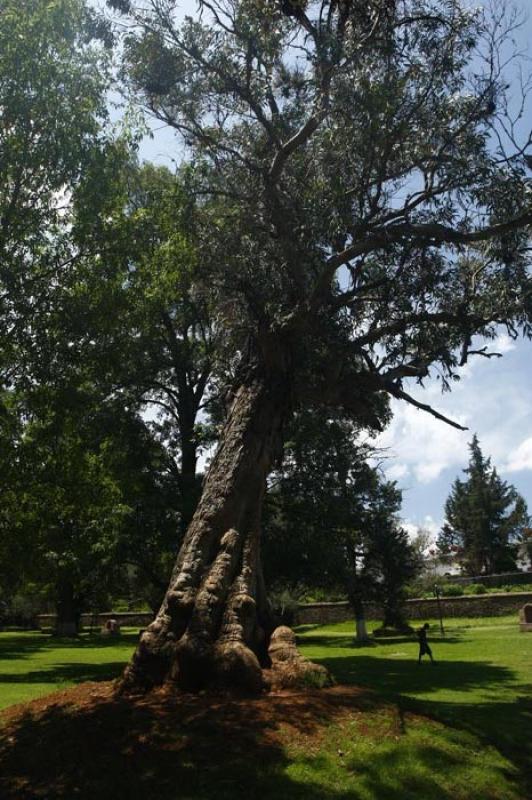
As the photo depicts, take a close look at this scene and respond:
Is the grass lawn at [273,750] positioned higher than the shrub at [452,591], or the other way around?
the shrub at [452,591]

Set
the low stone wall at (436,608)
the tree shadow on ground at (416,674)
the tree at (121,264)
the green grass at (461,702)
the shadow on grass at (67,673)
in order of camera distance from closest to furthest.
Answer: the green grass at (461,702) → the tree at (121,264) → the tree shadow on ground at (416,674) → the shadow on grass at (67,673) → the low stone wall at (436,608)

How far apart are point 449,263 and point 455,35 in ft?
14.5

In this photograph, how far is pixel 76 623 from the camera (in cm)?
4475

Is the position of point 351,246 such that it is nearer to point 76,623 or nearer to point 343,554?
point 343,554

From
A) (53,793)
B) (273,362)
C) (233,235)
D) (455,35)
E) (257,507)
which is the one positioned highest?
(455,35)

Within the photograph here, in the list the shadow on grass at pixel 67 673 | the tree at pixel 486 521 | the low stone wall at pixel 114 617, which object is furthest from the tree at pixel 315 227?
the tree at pixel 486 521

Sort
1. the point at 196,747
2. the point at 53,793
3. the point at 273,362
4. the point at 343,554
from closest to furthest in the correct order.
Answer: the point at 53,793
the point at 196,747
the point at 273,362
the point at 343,554

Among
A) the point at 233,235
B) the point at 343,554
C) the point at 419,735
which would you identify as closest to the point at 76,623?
the point at 343,554

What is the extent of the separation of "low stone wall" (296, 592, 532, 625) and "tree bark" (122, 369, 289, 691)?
28.9 meters

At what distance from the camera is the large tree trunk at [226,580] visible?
372 inches

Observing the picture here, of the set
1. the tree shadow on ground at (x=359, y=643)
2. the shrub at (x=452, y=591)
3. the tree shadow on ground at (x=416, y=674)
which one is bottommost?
the tree shadow on ground at (x=416, y=674)

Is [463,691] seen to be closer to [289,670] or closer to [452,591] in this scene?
[289,670]

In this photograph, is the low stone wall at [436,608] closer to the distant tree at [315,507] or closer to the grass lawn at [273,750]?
the distant tree at [315,507]

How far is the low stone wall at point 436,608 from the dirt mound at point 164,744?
30955mm
